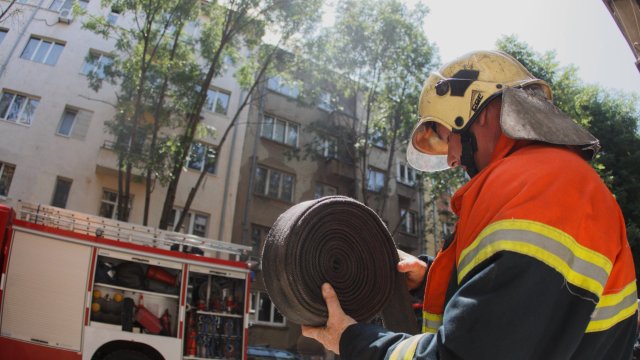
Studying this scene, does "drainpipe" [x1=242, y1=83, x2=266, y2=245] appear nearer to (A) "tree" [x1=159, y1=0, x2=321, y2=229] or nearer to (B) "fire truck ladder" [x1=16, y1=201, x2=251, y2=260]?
(A) "tree" [x1=159, y1=0, x2=321, y2=229]

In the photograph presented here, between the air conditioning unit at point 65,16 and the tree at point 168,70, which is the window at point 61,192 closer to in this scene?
the tree at point 168,70

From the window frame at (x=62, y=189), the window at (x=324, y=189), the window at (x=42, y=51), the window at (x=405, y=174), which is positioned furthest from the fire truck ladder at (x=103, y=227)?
the window at (x=405, y=174)

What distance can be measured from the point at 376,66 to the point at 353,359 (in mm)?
18391

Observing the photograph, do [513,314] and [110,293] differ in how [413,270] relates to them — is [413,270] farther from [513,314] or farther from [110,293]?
[110,293]

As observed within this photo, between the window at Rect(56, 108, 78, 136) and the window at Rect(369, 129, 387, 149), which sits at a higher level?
the window at Rect(369, 129, 387, 149)

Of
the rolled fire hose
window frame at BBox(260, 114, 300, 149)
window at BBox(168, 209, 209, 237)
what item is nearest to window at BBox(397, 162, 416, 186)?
window frame at BBox(260, 114, 300, 149)

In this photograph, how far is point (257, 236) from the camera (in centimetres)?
1944

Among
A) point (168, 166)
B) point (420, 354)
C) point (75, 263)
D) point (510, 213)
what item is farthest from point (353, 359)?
point (168, 166)

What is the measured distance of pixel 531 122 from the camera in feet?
5.15

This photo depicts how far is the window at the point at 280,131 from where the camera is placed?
2219cm

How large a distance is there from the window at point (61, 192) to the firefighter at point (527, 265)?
17.3 meters

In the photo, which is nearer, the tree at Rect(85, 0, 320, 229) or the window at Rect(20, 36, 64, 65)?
the tree at Rect(85, 0, 320, 229)

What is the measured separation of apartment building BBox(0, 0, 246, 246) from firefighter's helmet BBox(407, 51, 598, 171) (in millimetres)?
14204

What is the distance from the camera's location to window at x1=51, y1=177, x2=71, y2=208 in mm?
16078
